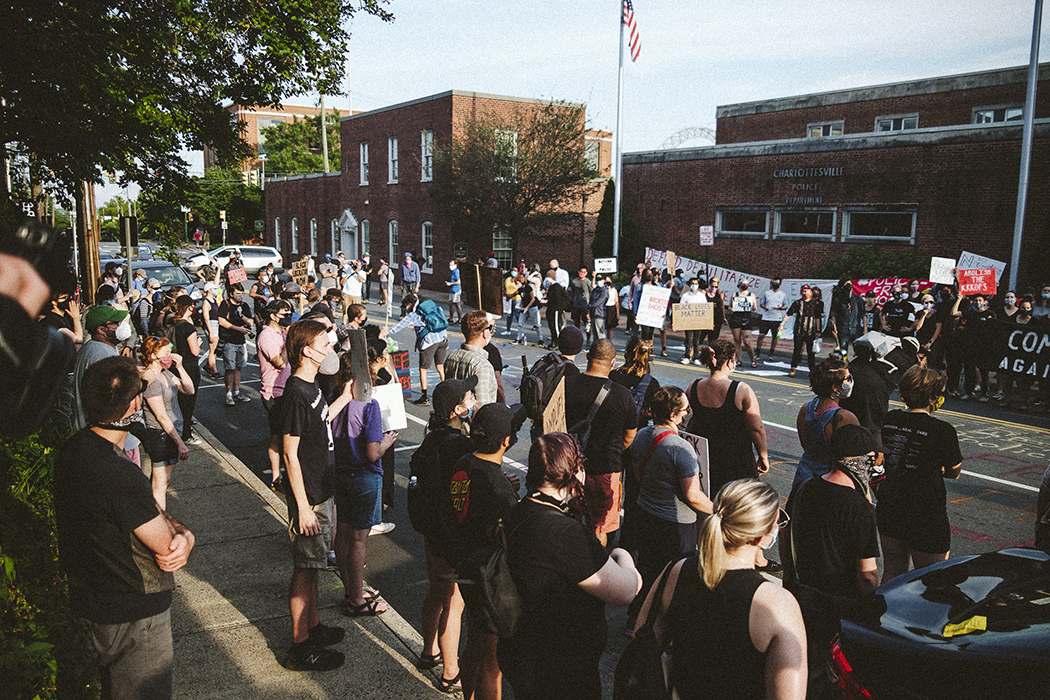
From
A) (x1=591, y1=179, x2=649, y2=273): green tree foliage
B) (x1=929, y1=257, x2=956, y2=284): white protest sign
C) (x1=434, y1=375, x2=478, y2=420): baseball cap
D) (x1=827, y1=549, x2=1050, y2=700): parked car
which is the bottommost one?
(x1=827, y1=549, x2=1050, y2=700): parked car

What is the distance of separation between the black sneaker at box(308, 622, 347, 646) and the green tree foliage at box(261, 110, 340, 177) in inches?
2671

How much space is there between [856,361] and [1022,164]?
49.7 ft

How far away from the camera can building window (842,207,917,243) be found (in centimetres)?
2230

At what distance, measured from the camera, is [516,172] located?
2892cm

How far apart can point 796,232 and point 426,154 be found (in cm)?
1707

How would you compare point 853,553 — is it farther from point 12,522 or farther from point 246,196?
point 246,196

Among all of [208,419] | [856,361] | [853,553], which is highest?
[856,361]

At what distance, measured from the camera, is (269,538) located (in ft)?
21.3

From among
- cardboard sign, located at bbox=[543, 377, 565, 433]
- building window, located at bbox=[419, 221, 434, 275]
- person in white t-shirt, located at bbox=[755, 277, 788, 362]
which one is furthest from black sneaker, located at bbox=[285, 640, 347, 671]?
building window, located at bbox=[419, 221, 434, 275]

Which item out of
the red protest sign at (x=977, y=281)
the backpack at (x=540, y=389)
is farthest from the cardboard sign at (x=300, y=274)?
the red protest sign at (x=977, y=281)

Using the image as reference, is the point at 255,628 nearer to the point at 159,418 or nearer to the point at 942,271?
the point at 159,418

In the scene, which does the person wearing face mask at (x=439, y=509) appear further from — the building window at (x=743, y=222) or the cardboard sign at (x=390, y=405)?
the building window at (x=743, y=222)

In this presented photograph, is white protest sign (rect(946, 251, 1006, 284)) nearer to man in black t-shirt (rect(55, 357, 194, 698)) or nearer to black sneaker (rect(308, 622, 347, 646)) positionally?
black sneaker (rect(308, 622, 347, 646))

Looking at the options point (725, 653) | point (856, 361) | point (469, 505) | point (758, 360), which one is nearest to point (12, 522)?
point (469, 505)
